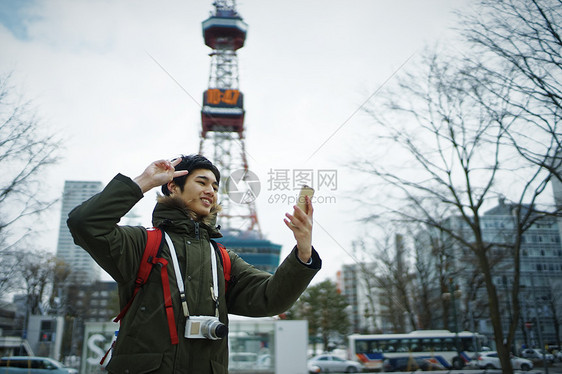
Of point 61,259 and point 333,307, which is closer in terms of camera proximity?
point 61,259

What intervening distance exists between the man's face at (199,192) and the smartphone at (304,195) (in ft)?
1.72

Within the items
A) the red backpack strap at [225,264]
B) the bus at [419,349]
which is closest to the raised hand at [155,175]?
the red backpack strap at [225,264]

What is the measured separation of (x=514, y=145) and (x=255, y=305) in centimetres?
760

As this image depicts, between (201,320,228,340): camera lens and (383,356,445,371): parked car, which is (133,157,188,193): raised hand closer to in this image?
(201,320,228,340): camera lens

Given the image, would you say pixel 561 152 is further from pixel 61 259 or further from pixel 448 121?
pixel 61 259

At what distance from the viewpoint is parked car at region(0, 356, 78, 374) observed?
651 inches

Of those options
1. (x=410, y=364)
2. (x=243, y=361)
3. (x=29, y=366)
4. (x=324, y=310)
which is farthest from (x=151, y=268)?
(x=324, y=310)

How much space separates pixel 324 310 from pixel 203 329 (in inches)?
1672

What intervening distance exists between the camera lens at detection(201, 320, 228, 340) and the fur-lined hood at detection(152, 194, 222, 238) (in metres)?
0.46

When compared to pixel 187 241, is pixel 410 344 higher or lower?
lower

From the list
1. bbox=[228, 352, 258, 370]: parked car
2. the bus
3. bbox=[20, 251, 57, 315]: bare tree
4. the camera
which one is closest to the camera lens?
the camera

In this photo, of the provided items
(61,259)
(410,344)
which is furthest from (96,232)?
(61,259)

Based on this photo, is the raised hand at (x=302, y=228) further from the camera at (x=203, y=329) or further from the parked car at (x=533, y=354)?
the parked car at (x=533, y=354)

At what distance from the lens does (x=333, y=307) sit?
138 ft
